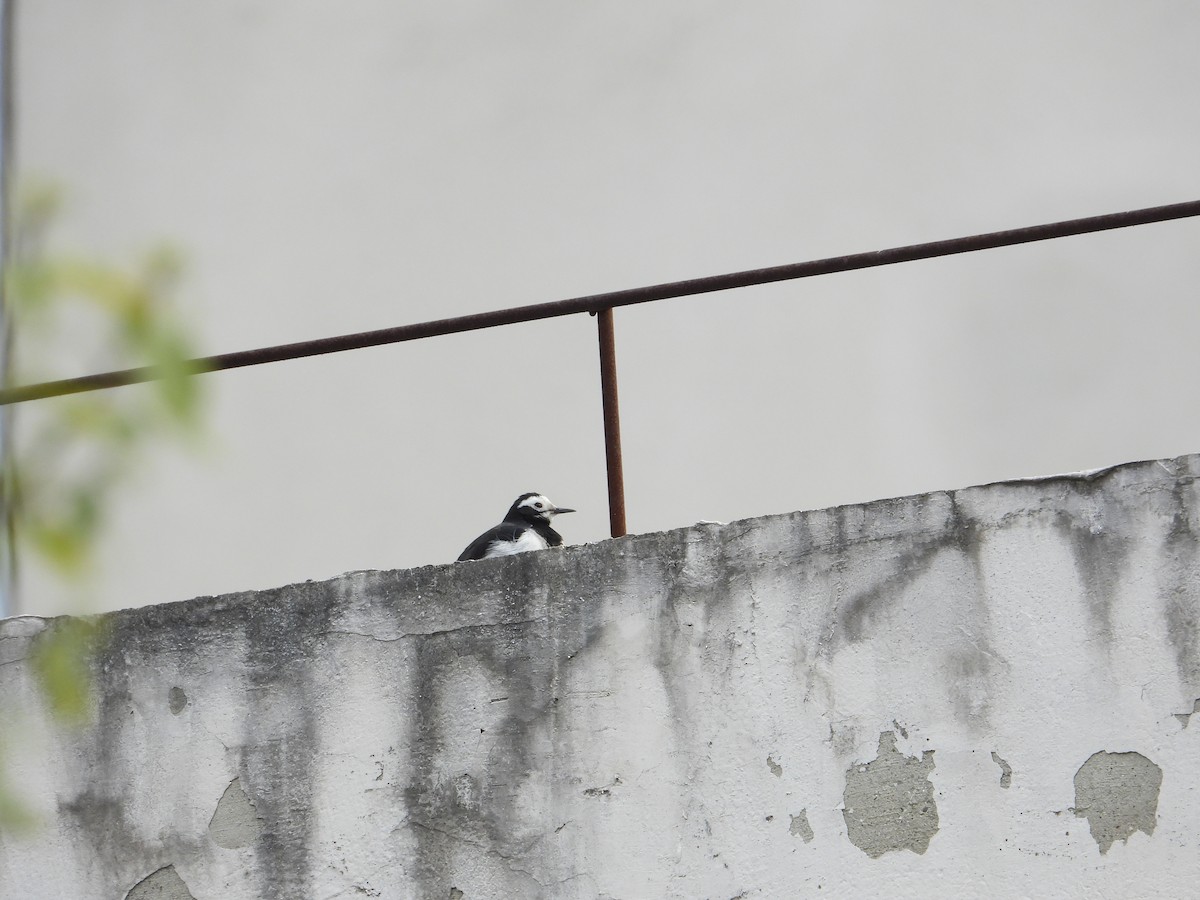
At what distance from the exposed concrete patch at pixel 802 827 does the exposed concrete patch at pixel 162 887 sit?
59.9 inches

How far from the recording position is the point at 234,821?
3619 millimetres

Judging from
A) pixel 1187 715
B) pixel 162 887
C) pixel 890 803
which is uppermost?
pixel 1187 715

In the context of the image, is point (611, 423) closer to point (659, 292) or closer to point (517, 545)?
point (659, 292)

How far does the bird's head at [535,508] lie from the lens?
6.60 metres

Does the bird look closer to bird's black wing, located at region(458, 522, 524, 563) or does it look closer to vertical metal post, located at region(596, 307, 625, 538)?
bird's black wing, located at region(458, 522, 524, 563)

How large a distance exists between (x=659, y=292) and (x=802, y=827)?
4.94 feet

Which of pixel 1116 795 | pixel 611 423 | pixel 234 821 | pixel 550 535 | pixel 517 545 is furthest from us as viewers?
pixel 550 535

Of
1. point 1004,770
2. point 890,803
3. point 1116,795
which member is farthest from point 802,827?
point 1116,795

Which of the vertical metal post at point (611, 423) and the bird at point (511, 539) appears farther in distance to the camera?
the bird at point (511, 539)

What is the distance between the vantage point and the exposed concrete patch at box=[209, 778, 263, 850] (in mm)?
3602

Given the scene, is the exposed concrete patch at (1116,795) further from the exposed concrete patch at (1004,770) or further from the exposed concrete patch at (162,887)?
the exposed concrete patch at (162,887)

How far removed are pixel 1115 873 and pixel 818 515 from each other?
108 cm

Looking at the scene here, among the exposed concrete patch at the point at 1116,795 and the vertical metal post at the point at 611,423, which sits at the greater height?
the vertical metal post at the point at 611,423

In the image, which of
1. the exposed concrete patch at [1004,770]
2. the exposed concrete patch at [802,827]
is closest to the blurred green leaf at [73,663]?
the exposed concrete patch at [802,827]
